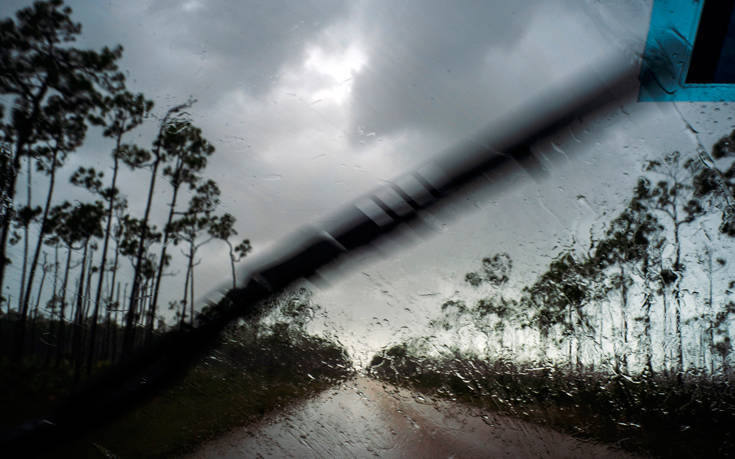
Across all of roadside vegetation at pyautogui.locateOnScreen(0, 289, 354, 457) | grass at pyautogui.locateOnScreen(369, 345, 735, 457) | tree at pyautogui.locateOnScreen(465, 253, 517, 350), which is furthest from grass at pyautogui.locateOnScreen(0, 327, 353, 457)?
tree at pyautogui.locateOnScreen(465, 253, 517, 350)

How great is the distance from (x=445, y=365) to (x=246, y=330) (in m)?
0.38

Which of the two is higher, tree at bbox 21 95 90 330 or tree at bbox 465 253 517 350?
tree at bbox 21 95 90 330

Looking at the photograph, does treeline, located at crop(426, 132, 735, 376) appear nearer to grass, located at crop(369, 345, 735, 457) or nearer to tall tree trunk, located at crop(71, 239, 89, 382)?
grass, located at crop(369, 345, 735, 457)

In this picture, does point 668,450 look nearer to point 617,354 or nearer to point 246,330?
point 617,354

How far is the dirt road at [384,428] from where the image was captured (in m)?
0.91

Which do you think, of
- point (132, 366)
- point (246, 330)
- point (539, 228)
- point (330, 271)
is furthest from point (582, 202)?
point (132, 366)

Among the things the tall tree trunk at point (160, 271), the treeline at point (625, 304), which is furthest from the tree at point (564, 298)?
the tall tree trunk at point (160, 271)

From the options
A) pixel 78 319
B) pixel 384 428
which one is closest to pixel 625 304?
pixel 384 428

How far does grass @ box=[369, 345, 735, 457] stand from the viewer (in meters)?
0.83

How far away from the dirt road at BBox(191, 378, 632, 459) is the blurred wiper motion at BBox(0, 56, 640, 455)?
23cm

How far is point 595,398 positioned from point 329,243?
55 cm

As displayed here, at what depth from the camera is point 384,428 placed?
92 cm

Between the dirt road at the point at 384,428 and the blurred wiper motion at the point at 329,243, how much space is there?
0.23 metres

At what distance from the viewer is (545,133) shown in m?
0.81
